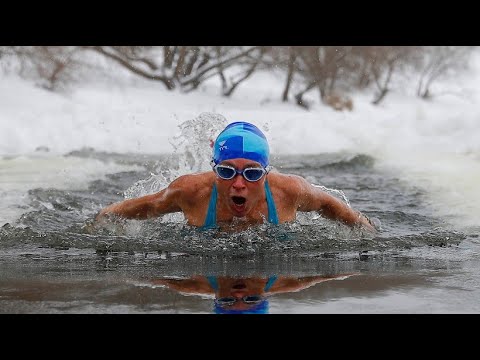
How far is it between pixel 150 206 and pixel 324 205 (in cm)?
136

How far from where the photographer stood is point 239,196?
574 centimetres

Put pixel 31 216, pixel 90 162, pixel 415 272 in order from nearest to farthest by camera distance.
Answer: pixel 415 272 < pixel 31 216 < pixel 90 162

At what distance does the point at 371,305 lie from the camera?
402 cm

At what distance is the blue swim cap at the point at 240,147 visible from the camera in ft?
18.8

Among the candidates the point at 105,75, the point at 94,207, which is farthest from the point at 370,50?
the point at 94,207

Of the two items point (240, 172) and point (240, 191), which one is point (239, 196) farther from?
point (240, 172)

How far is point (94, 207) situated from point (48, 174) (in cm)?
232

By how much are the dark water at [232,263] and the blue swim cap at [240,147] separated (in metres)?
0.60

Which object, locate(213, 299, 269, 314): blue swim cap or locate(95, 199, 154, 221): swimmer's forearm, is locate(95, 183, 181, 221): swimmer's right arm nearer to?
locate(95, 199, 154, 221): swimmer's forearm

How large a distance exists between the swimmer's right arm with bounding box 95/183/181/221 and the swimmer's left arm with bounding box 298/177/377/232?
98cm

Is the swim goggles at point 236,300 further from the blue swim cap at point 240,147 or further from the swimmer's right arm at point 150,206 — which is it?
Answer: the swimmer's right arm at point 150,206

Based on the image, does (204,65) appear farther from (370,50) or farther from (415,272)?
(415,272)

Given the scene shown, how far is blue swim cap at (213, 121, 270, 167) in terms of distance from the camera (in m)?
5.73

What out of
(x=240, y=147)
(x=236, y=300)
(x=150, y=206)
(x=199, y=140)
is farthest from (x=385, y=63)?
(x=236, y=300)
